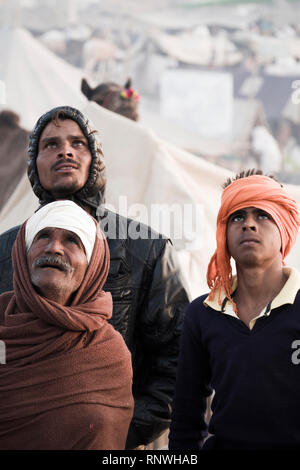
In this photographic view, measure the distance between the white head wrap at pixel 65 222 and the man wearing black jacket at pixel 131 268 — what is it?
12.3 inches

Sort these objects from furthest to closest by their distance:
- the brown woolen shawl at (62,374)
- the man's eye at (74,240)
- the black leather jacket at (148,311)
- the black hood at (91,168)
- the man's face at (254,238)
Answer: the black hood at (91,168), the black leather jacket at (148,311), the man's face at (254,238), the man's eye at (74,240), the brown woolen shawl at (62,374)

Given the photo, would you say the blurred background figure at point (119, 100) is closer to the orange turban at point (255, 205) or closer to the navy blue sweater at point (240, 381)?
the orange turban at point (255, 205)

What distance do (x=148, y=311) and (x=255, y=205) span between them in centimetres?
50

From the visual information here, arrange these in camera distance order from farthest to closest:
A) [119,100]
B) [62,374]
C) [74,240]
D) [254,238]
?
[119,100], [254,238], [74,240], [62,374]

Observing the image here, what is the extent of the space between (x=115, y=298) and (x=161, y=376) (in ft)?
0.92

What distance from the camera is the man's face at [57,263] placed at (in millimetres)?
1629

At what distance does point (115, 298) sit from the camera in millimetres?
2059

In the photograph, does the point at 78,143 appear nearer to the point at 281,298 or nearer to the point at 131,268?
the point at 131,268

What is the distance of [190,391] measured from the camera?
6.27ft

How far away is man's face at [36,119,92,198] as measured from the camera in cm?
208

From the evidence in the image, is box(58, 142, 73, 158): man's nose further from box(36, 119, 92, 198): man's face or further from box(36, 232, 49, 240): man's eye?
box(36, 232, 49, 240): man's eye

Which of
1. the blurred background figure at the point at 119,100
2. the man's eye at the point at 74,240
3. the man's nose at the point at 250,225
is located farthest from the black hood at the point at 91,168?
the blurred background figure at the point at 119,100

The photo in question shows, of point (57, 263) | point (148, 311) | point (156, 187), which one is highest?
point (156, 187)

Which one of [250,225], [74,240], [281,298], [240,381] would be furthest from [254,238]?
[74,240]
